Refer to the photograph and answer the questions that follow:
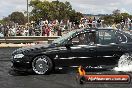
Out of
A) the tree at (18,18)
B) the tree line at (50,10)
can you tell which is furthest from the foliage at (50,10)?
the tree at (18,18)

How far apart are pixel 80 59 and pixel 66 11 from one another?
247 ft

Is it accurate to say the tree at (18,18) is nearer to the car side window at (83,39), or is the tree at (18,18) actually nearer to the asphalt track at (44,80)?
the asphalt track at (44,80)

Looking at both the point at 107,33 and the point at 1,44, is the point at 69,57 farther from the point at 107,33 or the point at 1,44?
the point at 1,44

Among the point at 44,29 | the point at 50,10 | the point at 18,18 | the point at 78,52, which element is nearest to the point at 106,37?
the point at 78,52

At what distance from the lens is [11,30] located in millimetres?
33062

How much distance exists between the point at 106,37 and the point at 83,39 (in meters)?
0.74

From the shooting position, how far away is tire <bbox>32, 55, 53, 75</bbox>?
1208 centimetres

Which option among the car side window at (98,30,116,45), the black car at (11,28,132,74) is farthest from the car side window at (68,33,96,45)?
the car side window at (98,30,116,45)

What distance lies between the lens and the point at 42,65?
1209 cm

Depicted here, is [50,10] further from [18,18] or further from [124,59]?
[124,59]

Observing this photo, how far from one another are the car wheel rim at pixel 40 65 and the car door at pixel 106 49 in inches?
66.4

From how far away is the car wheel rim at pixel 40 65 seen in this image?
39.6 feet

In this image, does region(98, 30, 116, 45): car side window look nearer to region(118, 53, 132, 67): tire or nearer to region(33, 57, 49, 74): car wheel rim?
region(118, 53, 132, 67): tire

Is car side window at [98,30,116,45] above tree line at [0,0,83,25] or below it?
below
